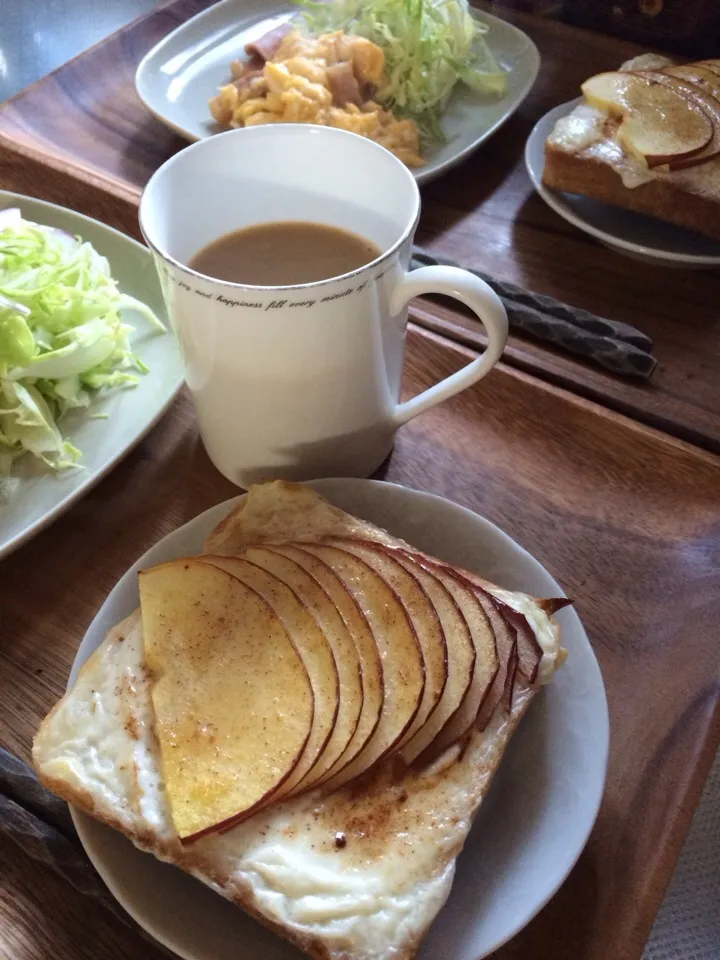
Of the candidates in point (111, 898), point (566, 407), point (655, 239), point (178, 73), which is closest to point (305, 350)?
point (566, 407)

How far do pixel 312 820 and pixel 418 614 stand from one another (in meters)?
0.20

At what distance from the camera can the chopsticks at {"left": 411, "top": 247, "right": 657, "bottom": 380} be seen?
1104mm

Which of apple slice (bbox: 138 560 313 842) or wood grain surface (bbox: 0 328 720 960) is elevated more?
apple slice (bbox: 138 560 313 842)

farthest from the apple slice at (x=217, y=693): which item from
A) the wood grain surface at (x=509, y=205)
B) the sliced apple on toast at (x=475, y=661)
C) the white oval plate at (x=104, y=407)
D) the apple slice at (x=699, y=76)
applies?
the apple slice at (x=699, y=76)

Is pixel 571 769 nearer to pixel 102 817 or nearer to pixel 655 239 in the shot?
pixel 102 817

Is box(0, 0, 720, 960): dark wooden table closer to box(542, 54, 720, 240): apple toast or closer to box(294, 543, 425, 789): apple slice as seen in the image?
box(542, 54, 720, 240): apple toast

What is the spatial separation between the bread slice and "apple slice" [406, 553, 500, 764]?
12mm

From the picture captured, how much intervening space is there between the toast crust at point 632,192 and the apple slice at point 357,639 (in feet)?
2.92

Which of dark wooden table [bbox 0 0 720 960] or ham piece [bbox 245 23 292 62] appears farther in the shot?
ham piece [bbox 245 23 292 62]

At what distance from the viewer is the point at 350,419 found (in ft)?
2.99

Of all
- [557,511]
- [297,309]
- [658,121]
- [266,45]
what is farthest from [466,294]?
[266,45]

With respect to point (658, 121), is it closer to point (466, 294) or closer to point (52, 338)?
point (466, 294)

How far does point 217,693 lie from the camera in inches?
28.2

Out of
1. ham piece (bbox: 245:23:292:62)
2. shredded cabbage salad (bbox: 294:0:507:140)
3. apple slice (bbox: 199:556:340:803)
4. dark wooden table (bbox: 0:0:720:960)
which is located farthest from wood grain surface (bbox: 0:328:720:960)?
ham piece (bbox: 245:23:292:62)
